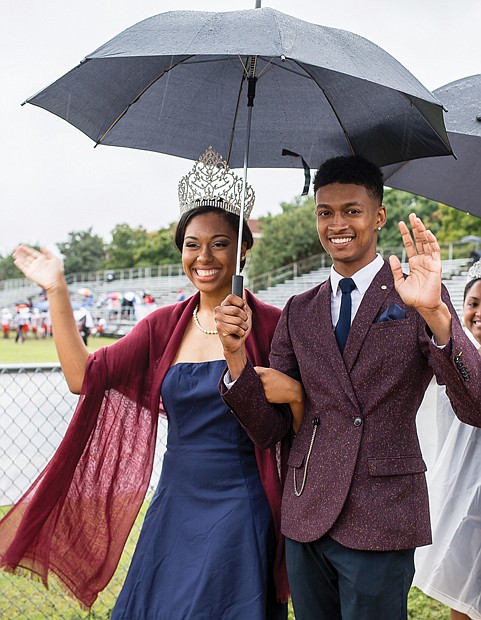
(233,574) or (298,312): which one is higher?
(298,312)

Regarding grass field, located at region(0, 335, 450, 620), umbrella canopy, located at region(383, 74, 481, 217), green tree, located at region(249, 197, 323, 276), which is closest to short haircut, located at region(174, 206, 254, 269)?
umbrella canopy, located at region(383, 74, 481, 217)

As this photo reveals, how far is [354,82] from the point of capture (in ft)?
9.20

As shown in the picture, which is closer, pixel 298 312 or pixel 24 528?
pixel 298 312

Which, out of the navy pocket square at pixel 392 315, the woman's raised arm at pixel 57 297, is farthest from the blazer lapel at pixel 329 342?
the woman's raised arm at pixel 57 297

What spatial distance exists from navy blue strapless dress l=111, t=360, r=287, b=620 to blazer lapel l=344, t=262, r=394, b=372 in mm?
703

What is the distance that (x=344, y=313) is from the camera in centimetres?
250

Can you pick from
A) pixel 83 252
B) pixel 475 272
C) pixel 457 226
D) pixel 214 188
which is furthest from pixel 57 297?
pixel 83 252

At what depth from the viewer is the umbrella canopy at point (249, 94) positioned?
88.7 inches

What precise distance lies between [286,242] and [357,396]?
4438 cm

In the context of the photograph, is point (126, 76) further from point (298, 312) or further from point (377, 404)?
point (377, 404)

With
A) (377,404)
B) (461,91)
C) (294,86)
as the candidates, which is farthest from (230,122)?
(377,404)

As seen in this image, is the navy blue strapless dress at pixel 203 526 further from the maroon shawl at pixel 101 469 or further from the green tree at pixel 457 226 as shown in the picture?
the green tree at pixel 457 226

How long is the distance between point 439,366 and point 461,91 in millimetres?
1542

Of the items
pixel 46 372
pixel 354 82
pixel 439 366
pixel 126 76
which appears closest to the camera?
pixel 439 366
